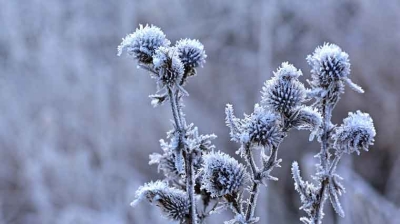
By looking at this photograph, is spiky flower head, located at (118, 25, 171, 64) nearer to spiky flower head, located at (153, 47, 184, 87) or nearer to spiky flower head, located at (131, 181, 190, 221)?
spiky flower head, located at (153, 47, 184, 87)

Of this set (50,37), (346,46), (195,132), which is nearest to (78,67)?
(50,37)

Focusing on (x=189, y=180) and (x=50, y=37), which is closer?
(x=189, y=180)

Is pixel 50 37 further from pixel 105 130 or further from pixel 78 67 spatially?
pixel 105 130

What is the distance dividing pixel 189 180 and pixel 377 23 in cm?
319

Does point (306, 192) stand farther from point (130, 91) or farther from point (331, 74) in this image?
point (130, 91)

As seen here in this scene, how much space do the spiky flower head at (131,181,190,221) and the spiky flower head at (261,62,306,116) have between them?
0.17m

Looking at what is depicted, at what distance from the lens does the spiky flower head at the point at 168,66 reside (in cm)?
62

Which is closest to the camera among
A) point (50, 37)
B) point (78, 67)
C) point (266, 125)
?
point (266, 125)

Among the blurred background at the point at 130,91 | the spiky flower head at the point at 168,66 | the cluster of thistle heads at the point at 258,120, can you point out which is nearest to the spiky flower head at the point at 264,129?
the cluster of thistle heads at the point at 258,120

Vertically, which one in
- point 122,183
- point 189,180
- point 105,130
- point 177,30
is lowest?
point 189,180

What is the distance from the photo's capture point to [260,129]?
625mm

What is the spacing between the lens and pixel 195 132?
659mm

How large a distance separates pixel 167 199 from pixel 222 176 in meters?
0.09

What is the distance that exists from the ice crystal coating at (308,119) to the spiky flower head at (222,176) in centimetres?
9
